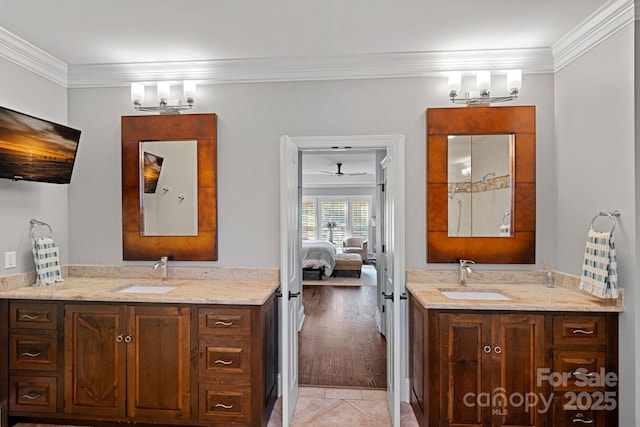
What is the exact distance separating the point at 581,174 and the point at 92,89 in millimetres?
3809

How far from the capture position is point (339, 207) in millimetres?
10633

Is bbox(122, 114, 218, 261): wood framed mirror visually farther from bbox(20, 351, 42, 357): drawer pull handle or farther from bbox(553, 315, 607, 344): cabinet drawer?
bbox(553, 315, 607, 344): cabinet drawer

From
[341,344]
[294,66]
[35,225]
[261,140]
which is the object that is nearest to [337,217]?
[341,344]

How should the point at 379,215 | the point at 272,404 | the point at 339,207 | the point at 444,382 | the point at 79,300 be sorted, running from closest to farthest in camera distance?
the point at 444,382, the point at 79,300, the point at 272,404, the point at 379,215, the point at 339,207

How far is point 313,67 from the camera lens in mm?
2732

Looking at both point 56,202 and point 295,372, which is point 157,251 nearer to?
point 56,202

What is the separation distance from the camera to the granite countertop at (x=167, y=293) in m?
2.21

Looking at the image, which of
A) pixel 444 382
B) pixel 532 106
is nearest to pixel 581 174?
pixel 532 106

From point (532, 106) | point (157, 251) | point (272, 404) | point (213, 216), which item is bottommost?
point (272, 404)

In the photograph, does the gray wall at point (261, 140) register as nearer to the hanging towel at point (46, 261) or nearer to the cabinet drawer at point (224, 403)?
the hanging towel at point (46, 261)

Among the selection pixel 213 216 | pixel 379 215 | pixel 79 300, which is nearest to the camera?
pixel 79 300

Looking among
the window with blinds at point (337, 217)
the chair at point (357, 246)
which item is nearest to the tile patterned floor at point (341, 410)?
the chair at point (357, 246)

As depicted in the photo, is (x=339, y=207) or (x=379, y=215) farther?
(x=339, y=207)

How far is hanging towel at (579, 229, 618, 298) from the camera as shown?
6.41 feet
